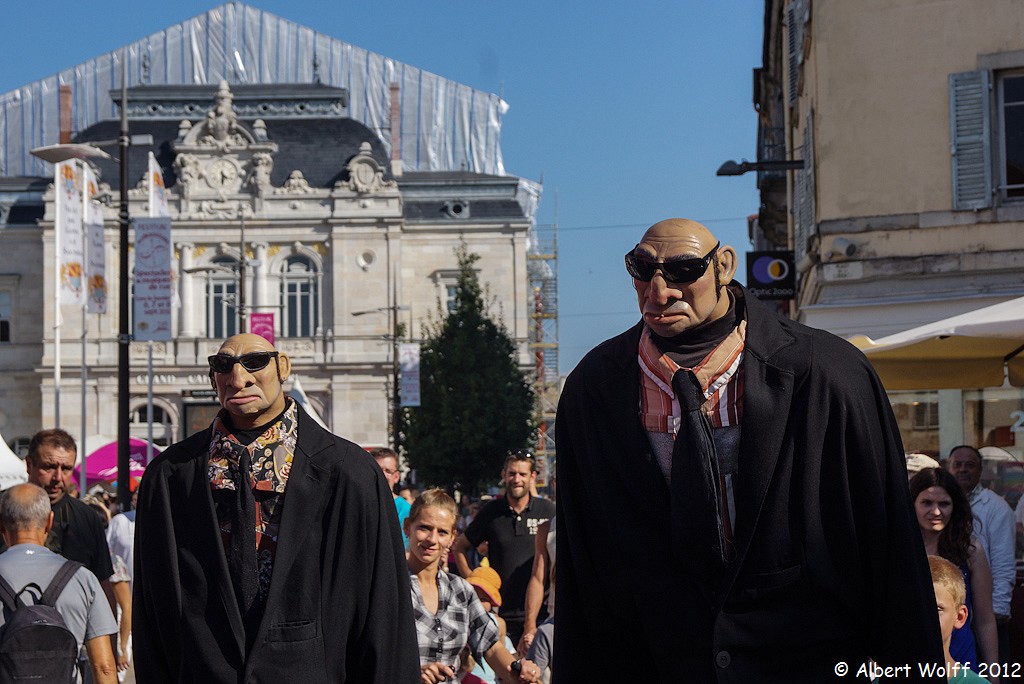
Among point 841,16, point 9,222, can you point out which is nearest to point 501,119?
point 9,222

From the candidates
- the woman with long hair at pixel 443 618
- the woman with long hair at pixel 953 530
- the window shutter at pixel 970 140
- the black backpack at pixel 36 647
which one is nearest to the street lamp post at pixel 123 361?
the window shutter at pixel 970 140

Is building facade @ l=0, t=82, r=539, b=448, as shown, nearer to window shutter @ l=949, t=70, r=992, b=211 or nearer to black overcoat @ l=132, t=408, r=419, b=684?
window shutter @ l=949, t=70, r=992, b=211

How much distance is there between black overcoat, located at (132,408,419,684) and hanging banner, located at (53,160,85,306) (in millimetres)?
18236

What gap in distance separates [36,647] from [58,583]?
17.2 inches

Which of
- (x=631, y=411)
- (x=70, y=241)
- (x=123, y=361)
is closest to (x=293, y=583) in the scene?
(x=631, y=411)

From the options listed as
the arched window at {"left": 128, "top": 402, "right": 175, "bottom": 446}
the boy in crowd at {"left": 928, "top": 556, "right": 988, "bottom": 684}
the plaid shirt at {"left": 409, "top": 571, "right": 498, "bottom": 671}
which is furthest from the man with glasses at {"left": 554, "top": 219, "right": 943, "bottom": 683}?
the arched window at {"left": 128, "top": 402, "right": 175, "bottom": 446}

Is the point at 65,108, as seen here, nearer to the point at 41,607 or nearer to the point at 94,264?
the point at 94,264

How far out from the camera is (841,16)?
1784 cm

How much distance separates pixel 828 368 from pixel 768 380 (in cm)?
14

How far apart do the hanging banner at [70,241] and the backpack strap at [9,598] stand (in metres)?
17.0

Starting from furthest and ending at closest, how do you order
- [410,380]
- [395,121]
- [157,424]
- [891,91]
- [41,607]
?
[395,121] → [157,424] → [410,380] → [891,91] → [41,607]

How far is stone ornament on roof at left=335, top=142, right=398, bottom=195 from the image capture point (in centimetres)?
6306

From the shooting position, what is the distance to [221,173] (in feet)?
209

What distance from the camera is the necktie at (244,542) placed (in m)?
5.00
